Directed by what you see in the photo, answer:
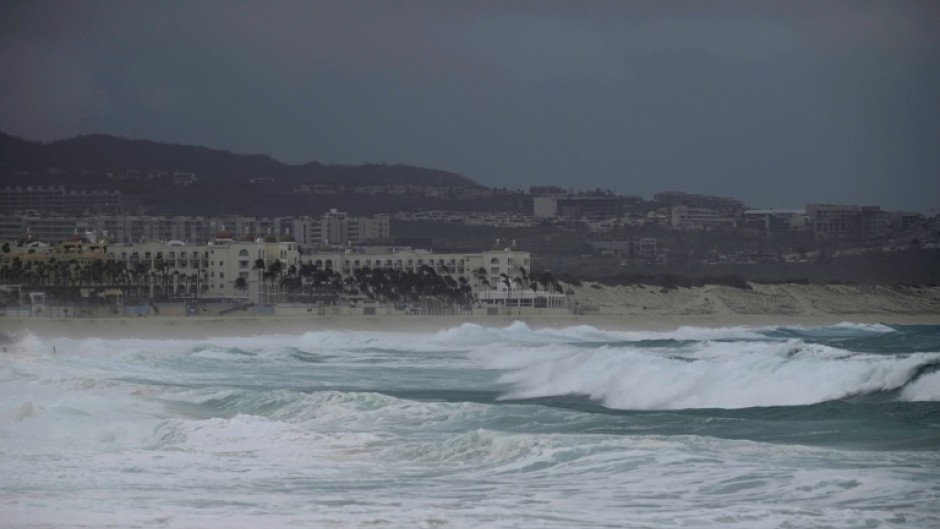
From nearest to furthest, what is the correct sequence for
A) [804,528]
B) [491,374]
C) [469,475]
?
[804,528]
[469,475]
[491,374]

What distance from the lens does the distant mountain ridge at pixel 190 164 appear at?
11700 cm

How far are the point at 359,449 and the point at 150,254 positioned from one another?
59.1 m

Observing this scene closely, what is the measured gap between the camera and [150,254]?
7544 centimetres

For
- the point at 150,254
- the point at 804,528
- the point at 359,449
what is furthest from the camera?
the point at 150,254

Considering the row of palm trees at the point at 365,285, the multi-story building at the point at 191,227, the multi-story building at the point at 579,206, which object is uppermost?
the multi-story building at the point at 579,206

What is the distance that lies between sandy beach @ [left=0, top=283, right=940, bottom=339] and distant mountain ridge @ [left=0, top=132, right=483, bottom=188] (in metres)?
40.7

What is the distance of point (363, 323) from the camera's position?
57562 mm

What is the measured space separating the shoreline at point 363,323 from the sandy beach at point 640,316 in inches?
1.3

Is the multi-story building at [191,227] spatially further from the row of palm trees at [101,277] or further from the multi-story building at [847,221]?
the row of palm trees at [101,277]

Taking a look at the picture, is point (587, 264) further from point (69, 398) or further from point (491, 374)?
point (69, 398)

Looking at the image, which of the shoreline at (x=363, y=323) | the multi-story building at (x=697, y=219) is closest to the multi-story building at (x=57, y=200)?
the multi-story building at (x=697, y=219)

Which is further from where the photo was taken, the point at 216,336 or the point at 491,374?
the point at 216,336

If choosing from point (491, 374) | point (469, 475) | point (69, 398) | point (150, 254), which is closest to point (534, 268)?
point (150, 254)

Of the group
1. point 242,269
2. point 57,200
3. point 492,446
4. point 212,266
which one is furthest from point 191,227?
point 492,446
